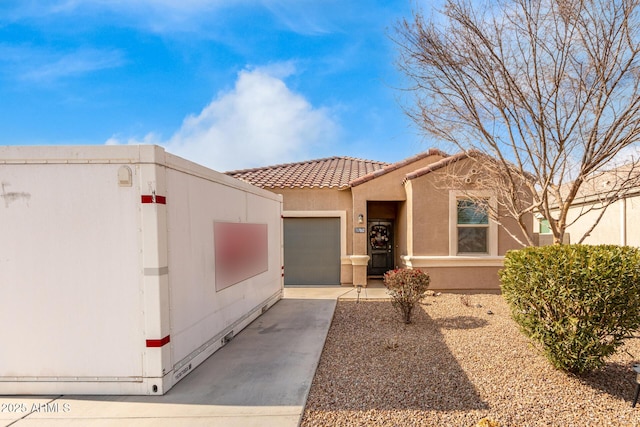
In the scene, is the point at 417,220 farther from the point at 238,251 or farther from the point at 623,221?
the point at 623,221

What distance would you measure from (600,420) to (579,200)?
44.7 ft

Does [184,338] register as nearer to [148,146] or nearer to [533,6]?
[148,146]

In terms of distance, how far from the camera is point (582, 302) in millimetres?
4016

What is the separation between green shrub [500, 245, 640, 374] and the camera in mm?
3996

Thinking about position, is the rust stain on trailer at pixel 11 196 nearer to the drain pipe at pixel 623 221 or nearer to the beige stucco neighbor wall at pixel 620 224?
the beige stucco neighbor wall at pixel 620 224

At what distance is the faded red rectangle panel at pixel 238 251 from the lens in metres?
5.47

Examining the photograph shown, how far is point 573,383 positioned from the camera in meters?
4.18

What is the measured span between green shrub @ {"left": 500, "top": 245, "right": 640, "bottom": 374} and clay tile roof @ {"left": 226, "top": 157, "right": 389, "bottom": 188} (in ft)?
23.7

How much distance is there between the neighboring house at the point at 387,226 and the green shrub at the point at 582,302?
17.4 feet

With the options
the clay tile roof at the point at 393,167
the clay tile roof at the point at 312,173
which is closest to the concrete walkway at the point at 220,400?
the clay tile roof at the point at 393,167

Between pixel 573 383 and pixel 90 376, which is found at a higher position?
pixel 90 376

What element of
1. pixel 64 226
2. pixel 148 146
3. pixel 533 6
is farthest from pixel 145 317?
pixel 533 6

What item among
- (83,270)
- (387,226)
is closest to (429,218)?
(387,226)

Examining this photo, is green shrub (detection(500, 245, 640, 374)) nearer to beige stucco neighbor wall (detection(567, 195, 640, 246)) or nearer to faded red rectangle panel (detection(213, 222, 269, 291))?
faded red rectangle panel (detection(213, 222, 269, 291))
